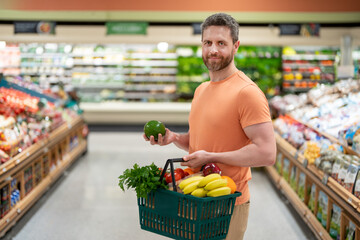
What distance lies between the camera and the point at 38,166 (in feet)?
16.8

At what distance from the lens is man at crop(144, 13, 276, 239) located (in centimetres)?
181

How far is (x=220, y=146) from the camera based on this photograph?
1942mm

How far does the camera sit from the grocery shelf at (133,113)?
1023cm

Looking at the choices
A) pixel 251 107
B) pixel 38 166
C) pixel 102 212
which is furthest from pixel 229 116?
pixel 38 166

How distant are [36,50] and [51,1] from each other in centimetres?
277

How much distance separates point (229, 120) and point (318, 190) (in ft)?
8.25

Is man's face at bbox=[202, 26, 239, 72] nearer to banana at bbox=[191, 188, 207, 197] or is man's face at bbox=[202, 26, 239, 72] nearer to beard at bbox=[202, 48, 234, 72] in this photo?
beard at bbox=[202, 48, 234, 72]

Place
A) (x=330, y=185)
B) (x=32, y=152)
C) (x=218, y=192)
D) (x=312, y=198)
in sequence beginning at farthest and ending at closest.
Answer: (x=32, y=152) → (x=312, y=198) → (x=330, y=185) → (x=218, y=192)

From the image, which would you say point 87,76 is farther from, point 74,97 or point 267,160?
point 267,160

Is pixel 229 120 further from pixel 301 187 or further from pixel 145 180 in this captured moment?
pixel 301 187

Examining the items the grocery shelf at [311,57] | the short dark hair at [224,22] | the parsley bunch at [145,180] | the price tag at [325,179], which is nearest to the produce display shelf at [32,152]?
the parsley bunch at [145,180]

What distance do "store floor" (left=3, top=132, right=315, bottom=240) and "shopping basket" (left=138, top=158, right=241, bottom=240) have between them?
2.32 meters

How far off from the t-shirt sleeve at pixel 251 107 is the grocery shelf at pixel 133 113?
8.32m

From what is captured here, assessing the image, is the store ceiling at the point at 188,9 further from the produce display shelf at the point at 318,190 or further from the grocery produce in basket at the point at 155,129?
the grocery produce in basket at the point at 155,129
